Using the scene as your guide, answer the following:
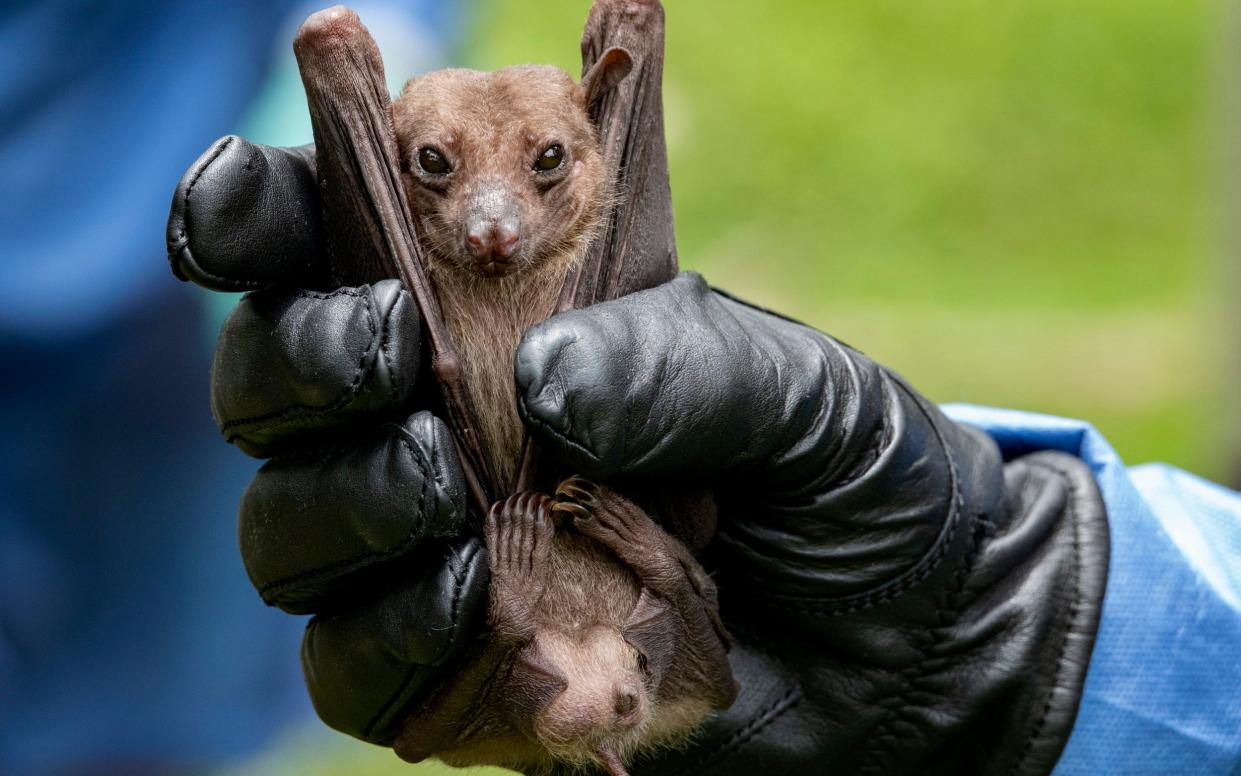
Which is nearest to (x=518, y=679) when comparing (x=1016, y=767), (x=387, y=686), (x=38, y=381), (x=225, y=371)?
(x=387, y=686)

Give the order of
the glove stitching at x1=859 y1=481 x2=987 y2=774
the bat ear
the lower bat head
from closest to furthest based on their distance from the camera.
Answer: the lower bat head
the bat ear
the glove stitching at x1=859 y1=481 x2=987 y2=774

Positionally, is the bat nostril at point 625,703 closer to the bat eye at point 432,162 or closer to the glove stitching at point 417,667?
the glove stitching at point 417,667

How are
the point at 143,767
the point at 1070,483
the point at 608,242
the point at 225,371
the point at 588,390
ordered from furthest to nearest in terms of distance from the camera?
the point at 143,767 → the point at 1070,483 → the point at 608,242 → the point at 225,371 → the point at 588,390

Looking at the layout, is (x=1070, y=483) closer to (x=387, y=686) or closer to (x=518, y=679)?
(x=518, y=679)

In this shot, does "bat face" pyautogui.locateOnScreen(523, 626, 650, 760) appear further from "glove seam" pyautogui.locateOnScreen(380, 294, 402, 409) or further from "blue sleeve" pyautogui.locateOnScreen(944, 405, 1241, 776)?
"blue sleeve" pyautogui.locateOnScreen(944, 405, 1241, 776)

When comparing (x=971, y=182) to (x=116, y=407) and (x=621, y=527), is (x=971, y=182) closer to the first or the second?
(x=116, y=407)

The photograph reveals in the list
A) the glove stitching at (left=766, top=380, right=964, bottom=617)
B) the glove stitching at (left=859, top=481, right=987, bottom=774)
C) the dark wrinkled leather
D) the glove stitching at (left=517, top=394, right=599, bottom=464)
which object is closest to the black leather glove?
the glove stitching at (left=517, top=394, right=599, bottom=464)
